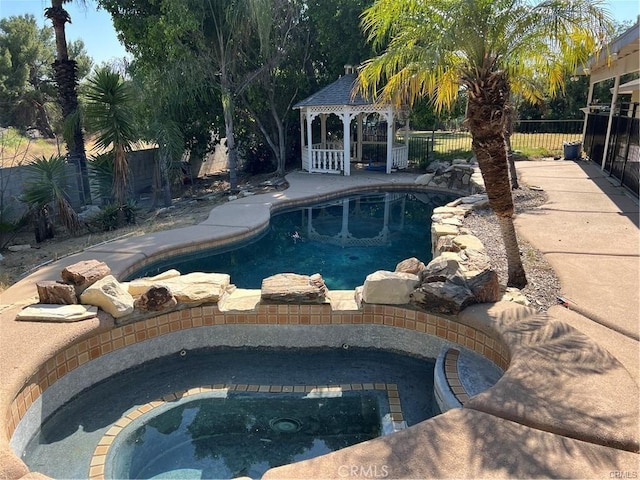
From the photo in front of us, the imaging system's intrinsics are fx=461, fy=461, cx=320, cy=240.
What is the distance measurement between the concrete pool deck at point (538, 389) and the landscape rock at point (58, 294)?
0.36 m

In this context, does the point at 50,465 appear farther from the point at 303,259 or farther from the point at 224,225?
the point at 224,225

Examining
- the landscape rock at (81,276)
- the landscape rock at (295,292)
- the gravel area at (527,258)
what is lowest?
the gravel area at (527,258)

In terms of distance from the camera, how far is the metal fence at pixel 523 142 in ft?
59.1

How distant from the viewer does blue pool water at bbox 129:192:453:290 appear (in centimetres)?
752

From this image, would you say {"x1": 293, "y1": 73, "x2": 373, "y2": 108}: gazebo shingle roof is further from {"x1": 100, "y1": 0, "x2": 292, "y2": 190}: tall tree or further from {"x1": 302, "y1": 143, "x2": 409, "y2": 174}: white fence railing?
{"x1": 100, "y1": 0, "x2": 292, "y2": 190}: tall tree

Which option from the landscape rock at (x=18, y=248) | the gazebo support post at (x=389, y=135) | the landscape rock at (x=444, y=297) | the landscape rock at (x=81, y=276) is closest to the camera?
the landscape rock at (x=444, y=297)

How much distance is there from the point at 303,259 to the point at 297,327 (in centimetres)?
324

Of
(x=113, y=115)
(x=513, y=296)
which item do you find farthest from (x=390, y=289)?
(x=113, y=115)

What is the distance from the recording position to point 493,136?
4969mm

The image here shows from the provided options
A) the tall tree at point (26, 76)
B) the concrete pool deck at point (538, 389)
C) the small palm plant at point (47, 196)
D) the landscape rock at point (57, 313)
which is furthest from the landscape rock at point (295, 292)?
the tall tree at point (26, 76)

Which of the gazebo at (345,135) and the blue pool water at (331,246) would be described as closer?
the blue pool water at (331,246)

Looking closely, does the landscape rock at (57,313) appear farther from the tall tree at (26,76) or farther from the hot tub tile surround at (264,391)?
the tall tree at (26,76)

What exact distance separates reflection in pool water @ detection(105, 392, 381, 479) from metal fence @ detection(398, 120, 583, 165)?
13.3 m

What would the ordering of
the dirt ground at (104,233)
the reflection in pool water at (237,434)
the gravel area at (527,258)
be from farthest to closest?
the dirt ground at (104,233) < the gravel area at (527,258) < the reflection in pool water at (237,434)
